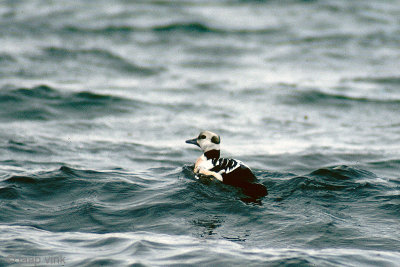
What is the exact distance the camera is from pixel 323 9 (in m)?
28.5

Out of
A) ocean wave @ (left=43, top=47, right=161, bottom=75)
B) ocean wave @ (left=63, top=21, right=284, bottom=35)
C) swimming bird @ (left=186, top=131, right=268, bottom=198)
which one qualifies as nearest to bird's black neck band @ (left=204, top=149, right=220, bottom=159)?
swimming bird @ (left=186, top=131, right=268, bottom=198)

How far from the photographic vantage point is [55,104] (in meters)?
16.5

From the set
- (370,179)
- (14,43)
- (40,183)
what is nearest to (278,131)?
(370,179)

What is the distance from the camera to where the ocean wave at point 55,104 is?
15664mm

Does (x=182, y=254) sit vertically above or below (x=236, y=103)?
below

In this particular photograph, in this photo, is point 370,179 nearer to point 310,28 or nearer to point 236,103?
point 236,103

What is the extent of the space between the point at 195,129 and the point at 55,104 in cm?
404

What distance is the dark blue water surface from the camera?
7.23m

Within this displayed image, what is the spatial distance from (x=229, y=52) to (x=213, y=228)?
1603cm

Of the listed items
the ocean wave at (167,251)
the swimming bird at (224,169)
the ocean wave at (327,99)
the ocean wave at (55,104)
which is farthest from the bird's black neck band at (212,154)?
the ocean wave at (327,99)

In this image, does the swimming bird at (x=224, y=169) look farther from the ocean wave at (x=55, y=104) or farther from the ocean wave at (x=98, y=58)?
the ocean wave at (x=98, y=58)

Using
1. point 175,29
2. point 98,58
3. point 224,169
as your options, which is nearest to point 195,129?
point 224,169

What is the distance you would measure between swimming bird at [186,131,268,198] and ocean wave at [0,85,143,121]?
236 inches

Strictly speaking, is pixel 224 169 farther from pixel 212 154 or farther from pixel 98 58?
pixel 98 58
